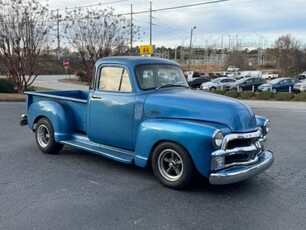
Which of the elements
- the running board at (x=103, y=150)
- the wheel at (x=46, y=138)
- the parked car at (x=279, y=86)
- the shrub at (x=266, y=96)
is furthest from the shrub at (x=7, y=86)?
the parked car at (x=279, y=86)

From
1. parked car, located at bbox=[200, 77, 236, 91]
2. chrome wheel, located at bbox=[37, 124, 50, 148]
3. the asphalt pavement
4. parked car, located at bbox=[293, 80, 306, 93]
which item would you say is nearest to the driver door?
chrome wheel, located at bbox=[37, 124, 50, 148]

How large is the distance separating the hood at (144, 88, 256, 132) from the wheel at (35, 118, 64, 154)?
237 cm

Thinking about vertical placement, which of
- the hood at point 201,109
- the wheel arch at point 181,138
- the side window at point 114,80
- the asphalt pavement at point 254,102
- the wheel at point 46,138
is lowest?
the asphalt pavement at point 254,102

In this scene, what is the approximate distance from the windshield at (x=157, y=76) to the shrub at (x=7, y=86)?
18.9 m

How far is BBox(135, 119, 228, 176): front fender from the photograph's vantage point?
438 centimetres

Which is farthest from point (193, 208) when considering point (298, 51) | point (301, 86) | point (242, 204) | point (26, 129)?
point (298, 51)

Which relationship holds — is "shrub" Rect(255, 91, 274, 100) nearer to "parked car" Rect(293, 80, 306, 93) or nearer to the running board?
"parked car" Rect(293, 80, 306, 93)

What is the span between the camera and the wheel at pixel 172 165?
4.58 metres

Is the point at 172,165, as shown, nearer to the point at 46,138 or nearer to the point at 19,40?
the point at 46,138

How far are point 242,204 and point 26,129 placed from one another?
7044mm

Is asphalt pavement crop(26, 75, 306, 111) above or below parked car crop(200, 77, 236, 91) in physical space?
below

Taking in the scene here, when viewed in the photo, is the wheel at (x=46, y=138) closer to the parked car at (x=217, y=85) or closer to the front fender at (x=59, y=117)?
the front fender at (x=59, y=117)

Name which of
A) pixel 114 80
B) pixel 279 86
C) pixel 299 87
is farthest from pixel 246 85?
pixel 114 80

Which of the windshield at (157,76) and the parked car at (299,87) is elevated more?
the windshield at (157,76)
